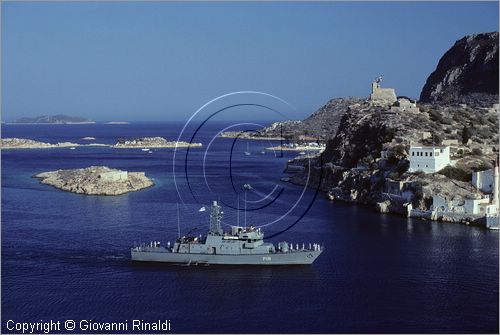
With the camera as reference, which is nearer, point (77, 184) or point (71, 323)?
point (71, 323)

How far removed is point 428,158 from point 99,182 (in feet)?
109

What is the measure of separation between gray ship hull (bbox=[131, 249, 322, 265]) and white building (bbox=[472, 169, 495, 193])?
25.0m

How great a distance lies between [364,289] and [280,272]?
563cm

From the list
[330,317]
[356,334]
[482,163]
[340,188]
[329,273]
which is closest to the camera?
[356,334]

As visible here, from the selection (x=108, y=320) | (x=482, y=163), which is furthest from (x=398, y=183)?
(x=108, y=320)

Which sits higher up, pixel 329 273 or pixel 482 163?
pixel 482 163

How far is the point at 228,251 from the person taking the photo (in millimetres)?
43250

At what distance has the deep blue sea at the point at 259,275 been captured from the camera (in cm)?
3353

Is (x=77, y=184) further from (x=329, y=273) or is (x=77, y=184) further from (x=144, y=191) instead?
(x=329, y=273)

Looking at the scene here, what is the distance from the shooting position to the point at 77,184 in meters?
78.9

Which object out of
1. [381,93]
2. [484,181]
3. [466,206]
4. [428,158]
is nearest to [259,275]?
[466,206]

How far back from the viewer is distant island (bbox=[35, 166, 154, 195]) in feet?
251

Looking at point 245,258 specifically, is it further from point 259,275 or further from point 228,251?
point 259,275

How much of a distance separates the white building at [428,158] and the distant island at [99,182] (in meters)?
28.7
